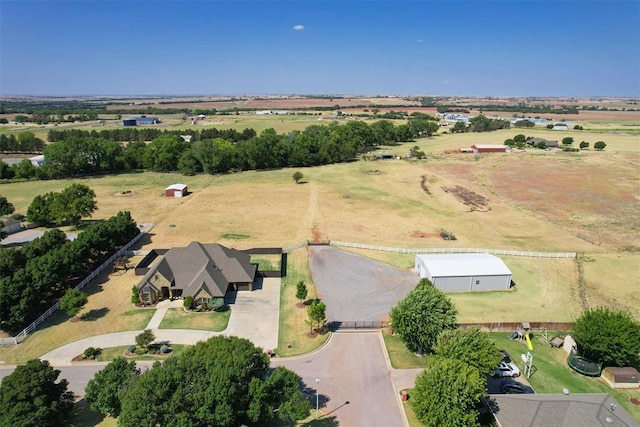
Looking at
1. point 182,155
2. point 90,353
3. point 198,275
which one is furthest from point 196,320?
point 182,155

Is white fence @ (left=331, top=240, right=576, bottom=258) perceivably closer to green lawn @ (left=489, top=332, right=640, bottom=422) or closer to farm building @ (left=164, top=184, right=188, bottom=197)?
green lawn @ (left=489, top=332, right=640, bottom=422)

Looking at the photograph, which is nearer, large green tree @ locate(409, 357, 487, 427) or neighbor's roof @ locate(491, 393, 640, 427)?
large green tree @ locate(409, 357, 487, 427)

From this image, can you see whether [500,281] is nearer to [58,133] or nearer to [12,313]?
[12,313]

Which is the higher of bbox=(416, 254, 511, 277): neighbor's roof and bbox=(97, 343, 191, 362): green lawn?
bbox=(416, 254, 511, 277): neighbor's roof

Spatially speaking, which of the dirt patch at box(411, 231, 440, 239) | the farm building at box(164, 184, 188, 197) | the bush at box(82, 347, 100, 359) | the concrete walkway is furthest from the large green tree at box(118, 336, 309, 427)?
the farm building at box(164, 184, 188, 197)

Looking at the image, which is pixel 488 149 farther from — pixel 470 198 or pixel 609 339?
pixel 609 339

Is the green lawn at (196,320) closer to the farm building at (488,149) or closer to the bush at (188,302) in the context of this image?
the bush at (188,302)
